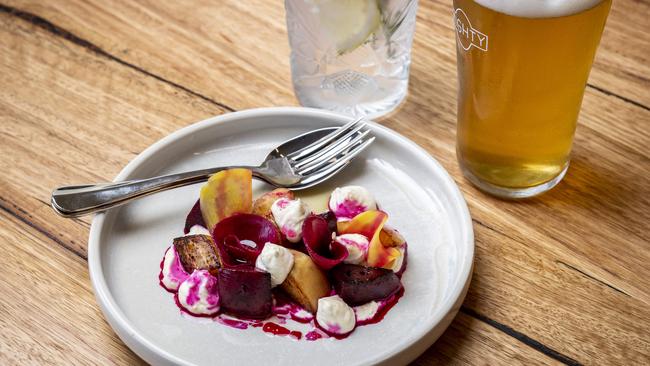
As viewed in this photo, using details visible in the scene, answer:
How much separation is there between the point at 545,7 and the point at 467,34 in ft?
0.35

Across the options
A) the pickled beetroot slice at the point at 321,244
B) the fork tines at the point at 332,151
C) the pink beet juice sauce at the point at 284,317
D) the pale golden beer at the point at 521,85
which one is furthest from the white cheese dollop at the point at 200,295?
the pale golden beer at the point at 521,85

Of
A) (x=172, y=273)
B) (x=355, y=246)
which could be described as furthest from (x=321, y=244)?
(x=172, y=273)

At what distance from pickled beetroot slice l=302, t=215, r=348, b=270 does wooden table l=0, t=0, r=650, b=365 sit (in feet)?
0.46

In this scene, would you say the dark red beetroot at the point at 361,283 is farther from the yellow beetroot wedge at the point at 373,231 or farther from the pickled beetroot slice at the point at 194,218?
the pickled beetroot slice at the point at 194,218

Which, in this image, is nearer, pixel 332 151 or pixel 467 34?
pixel 467 34

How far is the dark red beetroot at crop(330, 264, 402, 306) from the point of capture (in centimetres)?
84

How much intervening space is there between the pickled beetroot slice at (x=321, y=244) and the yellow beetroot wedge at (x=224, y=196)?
10cm

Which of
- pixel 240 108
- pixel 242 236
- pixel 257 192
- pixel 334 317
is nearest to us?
pixel 334 317

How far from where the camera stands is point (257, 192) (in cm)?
103

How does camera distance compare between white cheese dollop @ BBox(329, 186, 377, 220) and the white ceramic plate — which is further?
white cheese dollop @ BBox(329, 186, 377, 220)

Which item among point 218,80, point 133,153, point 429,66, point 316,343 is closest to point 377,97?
point 429,66

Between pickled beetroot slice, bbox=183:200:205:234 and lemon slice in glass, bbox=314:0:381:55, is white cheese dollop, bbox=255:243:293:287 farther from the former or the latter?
lemon slice in glass, bbox=314:0:381:55

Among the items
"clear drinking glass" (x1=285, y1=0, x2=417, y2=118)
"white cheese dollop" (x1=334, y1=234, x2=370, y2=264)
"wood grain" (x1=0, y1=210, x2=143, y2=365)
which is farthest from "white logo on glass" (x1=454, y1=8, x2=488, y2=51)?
"wood grain" (x1=0, y1=210, x2=143, y2=365)

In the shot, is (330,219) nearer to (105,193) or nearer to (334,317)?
(334,317)
